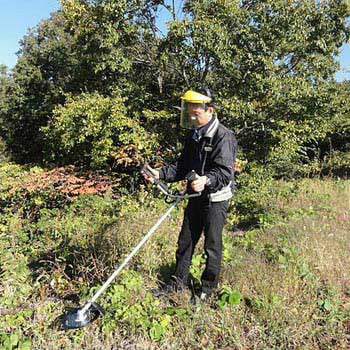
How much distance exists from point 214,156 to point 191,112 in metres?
0.42

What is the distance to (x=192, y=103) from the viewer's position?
340 centimetres

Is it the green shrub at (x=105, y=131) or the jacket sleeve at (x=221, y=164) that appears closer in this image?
the jacket sleeve at (x=221, y=164)

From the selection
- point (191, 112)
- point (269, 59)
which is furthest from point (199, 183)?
point (269, 59)

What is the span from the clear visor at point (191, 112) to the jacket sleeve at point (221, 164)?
28cm

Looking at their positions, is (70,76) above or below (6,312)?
above

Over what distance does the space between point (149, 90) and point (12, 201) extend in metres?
3.93

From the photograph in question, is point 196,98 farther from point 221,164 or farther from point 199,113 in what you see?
Result: point 221,164

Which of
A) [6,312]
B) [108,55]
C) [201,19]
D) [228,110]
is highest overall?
[201,19]

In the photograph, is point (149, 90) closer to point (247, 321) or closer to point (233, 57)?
point (233, 57)

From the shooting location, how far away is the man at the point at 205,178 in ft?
10.8

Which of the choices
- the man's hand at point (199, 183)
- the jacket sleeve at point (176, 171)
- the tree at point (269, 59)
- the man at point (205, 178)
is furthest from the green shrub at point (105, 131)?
the man's hand at point (199, 183)

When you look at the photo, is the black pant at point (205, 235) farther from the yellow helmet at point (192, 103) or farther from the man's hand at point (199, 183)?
the yellow helmet at point (192, 103)

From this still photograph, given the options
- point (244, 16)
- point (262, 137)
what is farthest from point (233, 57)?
point (262, 137)

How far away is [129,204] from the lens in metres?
6.64
